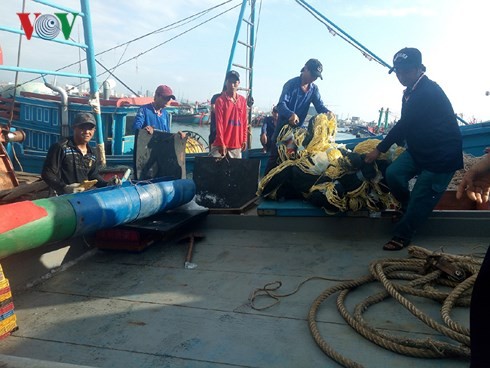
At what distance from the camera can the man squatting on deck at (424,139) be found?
11.3 ft

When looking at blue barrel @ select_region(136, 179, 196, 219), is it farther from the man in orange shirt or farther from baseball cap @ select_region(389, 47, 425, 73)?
baseball cap @ select_region(389, 47, 425, 73)

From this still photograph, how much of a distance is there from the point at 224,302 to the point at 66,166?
7.01 ft

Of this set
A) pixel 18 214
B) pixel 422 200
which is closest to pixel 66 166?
pixel 18 214

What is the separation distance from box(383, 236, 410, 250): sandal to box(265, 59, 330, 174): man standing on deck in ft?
6.28

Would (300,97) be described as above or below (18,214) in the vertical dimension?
above

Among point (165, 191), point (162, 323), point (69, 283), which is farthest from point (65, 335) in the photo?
point (165, 191)

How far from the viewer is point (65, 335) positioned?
2.36m

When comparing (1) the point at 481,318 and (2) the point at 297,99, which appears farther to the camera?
(2) the point at 297,99

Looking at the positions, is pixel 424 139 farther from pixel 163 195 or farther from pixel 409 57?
pixel 163 195

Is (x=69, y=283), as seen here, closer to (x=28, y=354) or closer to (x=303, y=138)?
(x=28, y=354)

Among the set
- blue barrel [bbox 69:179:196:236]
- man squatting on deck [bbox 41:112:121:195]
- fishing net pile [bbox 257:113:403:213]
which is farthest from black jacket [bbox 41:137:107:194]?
fishing net pile [bbox 257:113:403:213]

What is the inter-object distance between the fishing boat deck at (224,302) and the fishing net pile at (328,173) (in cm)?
21

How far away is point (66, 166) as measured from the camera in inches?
151

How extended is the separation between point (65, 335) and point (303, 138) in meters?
3.09
